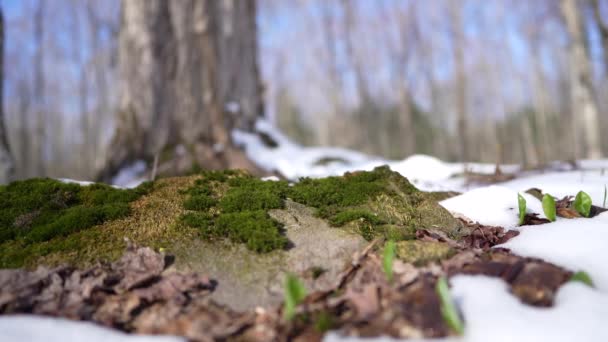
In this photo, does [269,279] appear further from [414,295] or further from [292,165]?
[292,165]

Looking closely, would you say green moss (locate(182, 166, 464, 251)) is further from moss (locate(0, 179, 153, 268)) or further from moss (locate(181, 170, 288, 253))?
moss (locate(0, 179, 153, 268))

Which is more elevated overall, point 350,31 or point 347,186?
point 350,31

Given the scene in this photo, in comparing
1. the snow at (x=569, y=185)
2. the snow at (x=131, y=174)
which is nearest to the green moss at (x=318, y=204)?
the snow at (x=569, y=185)

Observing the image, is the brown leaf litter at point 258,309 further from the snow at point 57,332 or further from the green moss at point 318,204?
the green moss at point 318,204

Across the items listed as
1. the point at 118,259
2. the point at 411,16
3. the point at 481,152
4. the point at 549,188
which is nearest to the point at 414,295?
the point at 118,259

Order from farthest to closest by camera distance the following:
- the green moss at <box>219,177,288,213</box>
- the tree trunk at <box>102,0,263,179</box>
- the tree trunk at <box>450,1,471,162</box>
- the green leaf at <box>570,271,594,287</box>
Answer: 1. the tree trunk at <box>450,1,471,162</box>
2. the tree trunk at <box>102,0,263,179</box>
3. the green moss at <box>219,177,288,213</box>
4. the green leaf at <box>570,271,594,287</box>

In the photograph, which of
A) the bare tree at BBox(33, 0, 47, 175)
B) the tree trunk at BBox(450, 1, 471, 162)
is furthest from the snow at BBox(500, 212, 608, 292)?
the bare tree at BBox(33, 0, 47, 175)

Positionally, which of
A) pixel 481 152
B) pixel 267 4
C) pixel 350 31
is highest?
pixel 267 4

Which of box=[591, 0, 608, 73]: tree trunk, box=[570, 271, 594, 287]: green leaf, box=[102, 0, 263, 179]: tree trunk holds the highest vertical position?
box=[591, 0, 608, 73]: tree trunk

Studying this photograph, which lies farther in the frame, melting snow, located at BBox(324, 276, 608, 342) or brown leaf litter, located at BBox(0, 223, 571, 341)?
brown leaf litter, located at BBox(0, 223, 571, 341)
